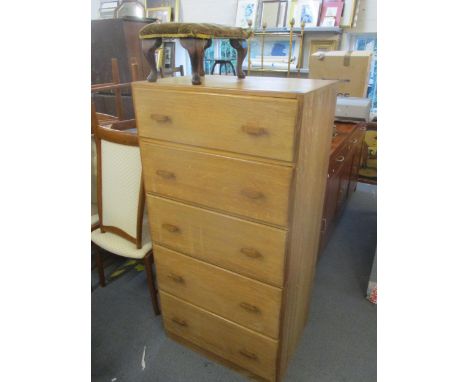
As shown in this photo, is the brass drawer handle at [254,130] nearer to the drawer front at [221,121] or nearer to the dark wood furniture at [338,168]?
the drawer front at [221,121]

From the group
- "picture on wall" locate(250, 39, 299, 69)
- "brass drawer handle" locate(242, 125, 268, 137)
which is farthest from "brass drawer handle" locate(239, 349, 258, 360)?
"picture on wall" locate(250, 39, 299, 69)

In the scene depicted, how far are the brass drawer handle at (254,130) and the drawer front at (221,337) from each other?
Result: 844 millimetres

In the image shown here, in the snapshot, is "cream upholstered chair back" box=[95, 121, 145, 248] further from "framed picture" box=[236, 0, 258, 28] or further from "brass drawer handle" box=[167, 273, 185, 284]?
"framed picture" box=[236, 0, 258, 28]

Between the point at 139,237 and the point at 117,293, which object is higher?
the point at 139,237

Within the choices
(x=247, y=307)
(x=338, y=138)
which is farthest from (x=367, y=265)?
(x=247, y=307)

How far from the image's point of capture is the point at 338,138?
213cm

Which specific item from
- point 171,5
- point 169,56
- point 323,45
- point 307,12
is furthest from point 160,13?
point 323,45

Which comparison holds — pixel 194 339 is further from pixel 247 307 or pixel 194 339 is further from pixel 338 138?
pixel 338 138

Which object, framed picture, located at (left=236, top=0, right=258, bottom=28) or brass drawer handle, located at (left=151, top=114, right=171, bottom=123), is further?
framed picture, located at (left=236, top=0, right=258, bottom=28)

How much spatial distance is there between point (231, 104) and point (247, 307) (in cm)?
79

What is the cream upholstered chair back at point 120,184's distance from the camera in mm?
1555

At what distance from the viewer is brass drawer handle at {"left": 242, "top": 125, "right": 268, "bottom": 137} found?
0.95 m

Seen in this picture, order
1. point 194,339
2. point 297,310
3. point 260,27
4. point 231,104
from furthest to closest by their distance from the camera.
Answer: point 260,27 → point 194,339 → point 297,310 → point 231,104

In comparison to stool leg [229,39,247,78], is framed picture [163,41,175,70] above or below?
above
